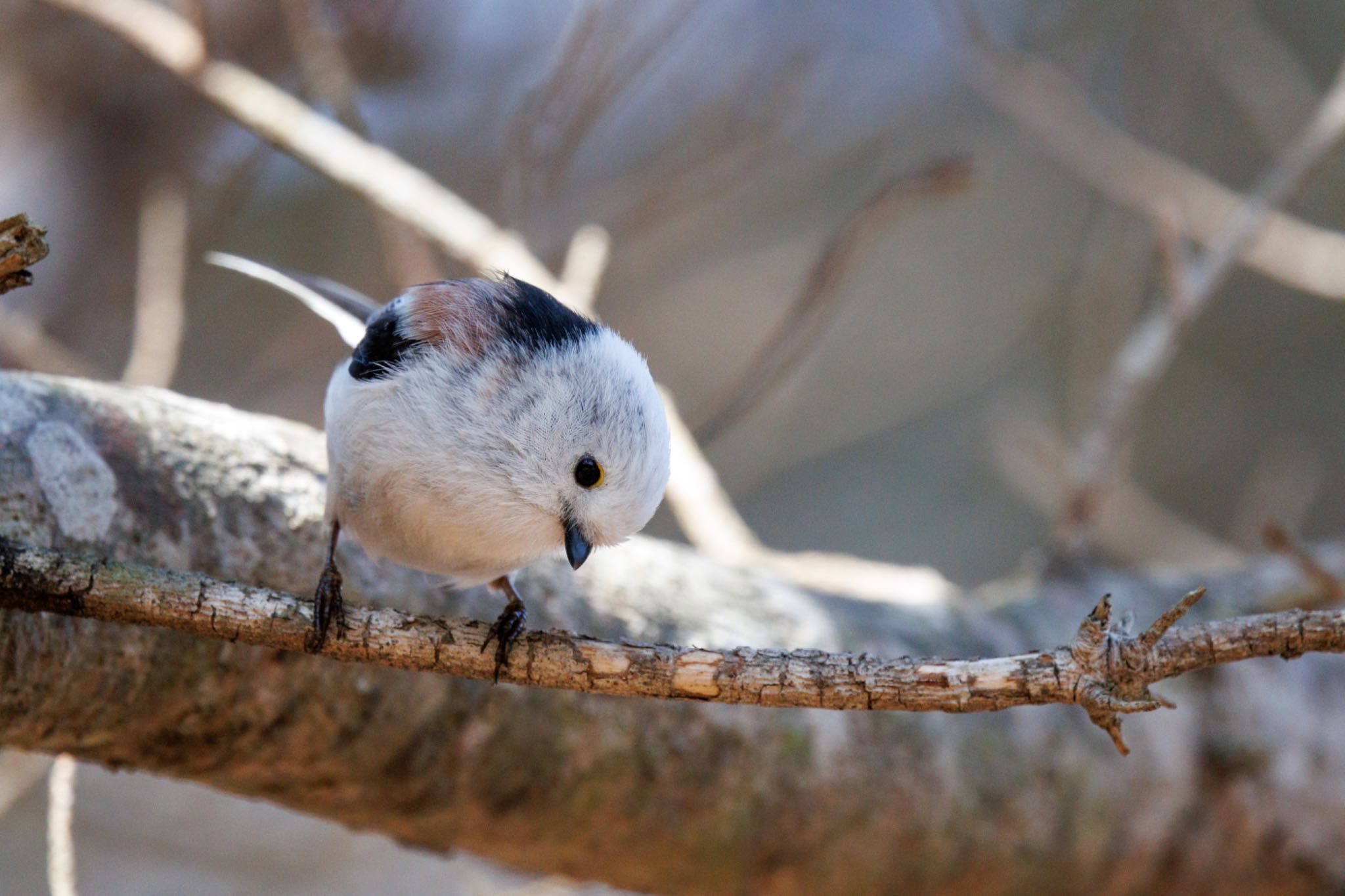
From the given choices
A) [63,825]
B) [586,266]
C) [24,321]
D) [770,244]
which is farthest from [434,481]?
[770,244]

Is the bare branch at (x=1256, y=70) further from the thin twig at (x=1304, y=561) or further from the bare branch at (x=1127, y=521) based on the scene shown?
the thin twig at (x=1304, y=561)

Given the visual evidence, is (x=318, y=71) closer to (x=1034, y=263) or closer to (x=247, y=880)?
(x=247, y=880)

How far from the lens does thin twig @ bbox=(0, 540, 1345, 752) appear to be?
71 centimetres

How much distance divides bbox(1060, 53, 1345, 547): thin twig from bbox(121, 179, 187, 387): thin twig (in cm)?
149

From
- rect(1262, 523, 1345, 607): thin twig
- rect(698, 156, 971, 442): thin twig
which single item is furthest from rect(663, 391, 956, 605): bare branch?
rect(1262, 523, 1345, 607): thin twig

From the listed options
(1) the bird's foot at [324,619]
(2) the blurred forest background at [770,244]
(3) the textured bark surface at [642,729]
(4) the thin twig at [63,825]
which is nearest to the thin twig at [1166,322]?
(3) the textured bark surface at [642,729]

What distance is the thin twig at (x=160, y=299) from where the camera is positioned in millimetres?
1819

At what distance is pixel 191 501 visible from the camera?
1.02 meters

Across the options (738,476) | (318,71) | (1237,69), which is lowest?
(318,71)

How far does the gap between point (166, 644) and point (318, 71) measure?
1.17m

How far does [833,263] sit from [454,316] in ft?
3.19

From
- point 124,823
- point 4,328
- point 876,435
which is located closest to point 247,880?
point 124,823

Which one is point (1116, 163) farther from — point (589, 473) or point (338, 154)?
point (589, 473)

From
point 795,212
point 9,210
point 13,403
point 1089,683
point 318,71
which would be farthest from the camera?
point 795,212
